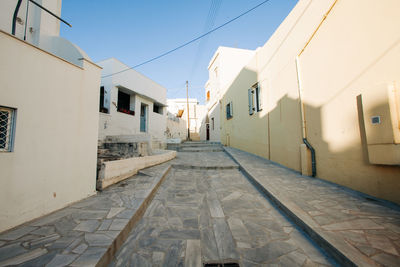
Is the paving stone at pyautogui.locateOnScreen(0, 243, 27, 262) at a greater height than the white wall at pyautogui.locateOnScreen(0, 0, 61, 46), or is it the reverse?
the white wall at pyautogui.locateOnScreen(0, 0, 61, 46)

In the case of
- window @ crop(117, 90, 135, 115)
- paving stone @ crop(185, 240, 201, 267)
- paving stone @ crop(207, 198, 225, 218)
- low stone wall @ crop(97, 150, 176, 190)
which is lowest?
paving stone @ crop(185, 240, 201, 267)

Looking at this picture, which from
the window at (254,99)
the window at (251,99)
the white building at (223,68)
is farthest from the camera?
the white building at (223,68)

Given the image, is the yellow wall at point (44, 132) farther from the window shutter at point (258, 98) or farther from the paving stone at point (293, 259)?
the window shutter at point (258, 98)

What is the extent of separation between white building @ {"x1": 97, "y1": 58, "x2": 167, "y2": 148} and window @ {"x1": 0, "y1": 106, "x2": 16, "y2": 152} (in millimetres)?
4901

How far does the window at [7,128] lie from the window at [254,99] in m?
7.70

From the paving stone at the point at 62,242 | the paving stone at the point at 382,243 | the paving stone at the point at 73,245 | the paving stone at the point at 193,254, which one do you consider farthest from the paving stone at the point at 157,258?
the paving stone at the point at 382,243

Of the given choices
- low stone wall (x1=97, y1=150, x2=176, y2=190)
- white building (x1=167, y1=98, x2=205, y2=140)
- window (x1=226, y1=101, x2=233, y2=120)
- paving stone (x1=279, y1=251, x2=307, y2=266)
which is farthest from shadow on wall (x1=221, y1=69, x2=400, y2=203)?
white building (x1=167, y1=98, x2=205, y2=140)

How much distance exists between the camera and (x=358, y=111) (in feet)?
10.9

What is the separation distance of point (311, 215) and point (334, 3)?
479cm

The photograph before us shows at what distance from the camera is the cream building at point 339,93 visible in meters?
2.84

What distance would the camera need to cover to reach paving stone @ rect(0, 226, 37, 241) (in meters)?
2.09

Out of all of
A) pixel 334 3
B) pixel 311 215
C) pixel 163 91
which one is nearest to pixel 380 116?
pixel 311 215

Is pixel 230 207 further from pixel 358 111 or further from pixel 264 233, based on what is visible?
pixel 358 111

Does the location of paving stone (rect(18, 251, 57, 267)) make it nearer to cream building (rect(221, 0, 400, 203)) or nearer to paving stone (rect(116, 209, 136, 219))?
paving stone (rect(116, 209, 136, 219))
